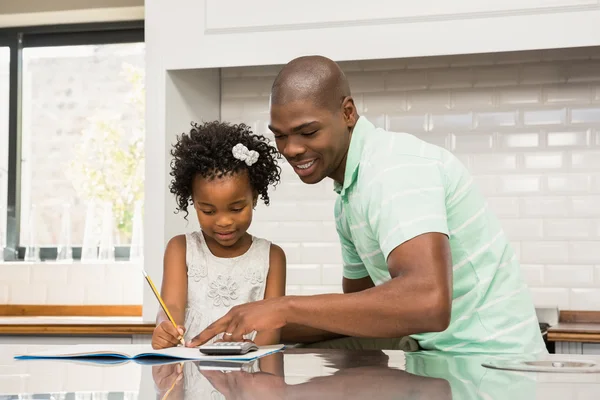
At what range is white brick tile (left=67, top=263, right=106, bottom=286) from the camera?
3.60 metres

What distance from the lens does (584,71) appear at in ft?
10.4

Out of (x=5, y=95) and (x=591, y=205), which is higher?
(x=5, y=95)

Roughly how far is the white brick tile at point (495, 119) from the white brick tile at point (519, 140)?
4cm

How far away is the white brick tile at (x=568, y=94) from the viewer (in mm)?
→ 3178

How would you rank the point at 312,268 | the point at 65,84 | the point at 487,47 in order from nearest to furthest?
the point at 487,47, the point at 312,268, the point at 65,84

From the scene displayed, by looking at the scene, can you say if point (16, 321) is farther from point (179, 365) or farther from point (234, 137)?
point (179, 365)

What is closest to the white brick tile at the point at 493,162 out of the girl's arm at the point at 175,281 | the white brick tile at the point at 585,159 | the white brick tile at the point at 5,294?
the white brick tile at the point at 585,159

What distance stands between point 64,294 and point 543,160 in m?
2.14

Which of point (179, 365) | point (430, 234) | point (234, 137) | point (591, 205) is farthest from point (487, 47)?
point (179, 365)

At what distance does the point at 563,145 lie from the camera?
10.5 ft

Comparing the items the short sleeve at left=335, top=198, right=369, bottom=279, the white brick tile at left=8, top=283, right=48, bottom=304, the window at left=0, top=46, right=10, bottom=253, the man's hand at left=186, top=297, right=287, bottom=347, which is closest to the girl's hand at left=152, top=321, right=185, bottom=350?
the man's hand at left=186, top=297, right=287, bottom=347

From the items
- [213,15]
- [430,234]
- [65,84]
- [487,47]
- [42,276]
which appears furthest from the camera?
[65,84]

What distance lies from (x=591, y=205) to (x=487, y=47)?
78cm

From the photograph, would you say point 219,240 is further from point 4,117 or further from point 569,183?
point 4,117
